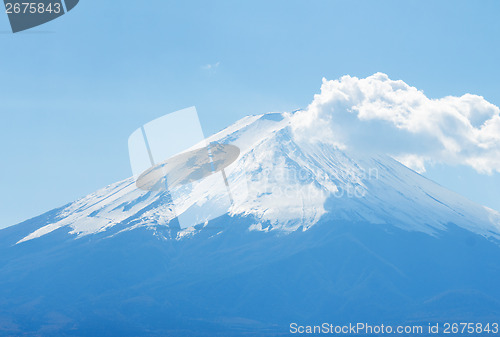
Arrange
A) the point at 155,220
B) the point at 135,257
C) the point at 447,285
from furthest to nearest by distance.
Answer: the point at 155,220 < the point at 135,257 < the point at 447,285

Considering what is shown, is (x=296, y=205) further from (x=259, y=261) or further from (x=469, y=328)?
(x=469, y=328)

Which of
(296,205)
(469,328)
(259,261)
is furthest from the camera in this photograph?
(296,205)

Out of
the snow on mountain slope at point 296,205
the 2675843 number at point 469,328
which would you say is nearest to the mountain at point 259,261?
the snow on mountain slope at point 296,205

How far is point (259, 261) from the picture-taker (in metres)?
161

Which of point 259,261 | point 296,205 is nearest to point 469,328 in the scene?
point 259,261

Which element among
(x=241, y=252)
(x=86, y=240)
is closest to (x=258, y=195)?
(x=241, y=252)

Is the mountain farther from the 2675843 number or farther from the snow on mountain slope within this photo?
the 2675843 number

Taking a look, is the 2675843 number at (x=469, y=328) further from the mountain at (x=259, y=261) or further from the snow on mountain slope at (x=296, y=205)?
the snow on mountain slope at (x=296, y=205)

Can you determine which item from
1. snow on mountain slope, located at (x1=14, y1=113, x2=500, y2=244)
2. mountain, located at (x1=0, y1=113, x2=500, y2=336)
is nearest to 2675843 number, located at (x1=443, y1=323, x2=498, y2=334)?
mountain, located at (x1=0, y1=113, x2=500, y2=336)

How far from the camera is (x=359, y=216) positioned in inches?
6909

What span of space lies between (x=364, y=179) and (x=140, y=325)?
86206 millimetres

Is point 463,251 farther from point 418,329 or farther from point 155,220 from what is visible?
point 155,220

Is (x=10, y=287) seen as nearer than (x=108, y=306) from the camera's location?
No

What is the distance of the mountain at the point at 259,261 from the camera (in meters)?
145
